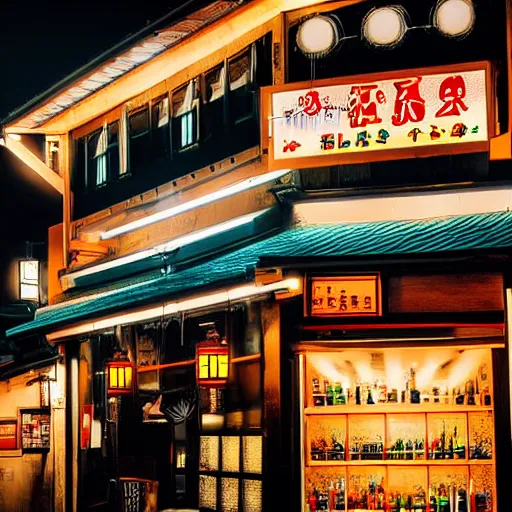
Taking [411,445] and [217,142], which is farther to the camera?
[217,142]

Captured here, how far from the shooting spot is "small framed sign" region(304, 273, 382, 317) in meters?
14.1

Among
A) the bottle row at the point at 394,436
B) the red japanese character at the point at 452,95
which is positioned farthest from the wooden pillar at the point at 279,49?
the bottle row at the point at 394,436

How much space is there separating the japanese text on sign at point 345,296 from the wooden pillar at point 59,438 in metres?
10.3

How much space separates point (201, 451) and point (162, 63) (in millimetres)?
7339

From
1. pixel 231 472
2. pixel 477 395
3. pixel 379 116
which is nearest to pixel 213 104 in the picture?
pixel 379 116

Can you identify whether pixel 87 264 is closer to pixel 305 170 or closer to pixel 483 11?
pixel 305 170

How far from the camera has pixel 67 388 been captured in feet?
76.6

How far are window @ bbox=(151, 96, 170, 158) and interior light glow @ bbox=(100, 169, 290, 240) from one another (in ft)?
4.20

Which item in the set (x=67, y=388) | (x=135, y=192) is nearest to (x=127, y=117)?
(x=135, y=192)

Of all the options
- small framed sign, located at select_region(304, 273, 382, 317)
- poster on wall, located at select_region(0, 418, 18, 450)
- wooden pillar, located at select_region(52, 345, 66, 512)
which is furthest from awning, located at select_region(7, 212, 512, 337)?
poster on wall, located at select_region(0, 418, 18, 450)

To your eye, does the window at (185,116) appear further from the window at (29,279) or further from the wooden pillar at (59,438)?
the window at (29,279)

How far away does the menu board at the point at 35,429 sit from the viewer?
25.7 metres

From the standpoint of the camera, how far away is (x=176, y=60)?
64.8 ft

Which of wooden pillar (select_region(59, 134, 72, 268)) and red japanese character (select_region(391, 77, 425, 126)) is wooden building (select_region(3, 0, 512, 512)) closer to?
red japanese character (select_region(391, 77, 425, 126))
